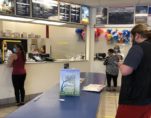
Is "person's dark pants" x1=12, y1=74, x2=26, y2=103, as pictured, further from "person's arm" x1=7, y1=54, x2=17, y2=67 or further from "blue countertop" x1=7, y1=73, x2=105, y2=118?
"blue countertop" x1=7, y1=73, x2=105, y2=118

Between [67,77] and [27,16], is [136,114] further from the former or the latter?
[27,16]

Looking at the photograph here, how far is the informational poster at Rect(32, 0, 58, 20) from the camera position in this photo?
6645 mm

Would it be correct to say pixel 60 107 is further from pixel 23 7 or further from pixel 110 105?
pixel 23 7

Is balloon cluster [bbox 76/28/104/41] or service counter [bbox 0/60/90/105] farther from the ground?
balloon cluster [bbox 76/28/104/41]

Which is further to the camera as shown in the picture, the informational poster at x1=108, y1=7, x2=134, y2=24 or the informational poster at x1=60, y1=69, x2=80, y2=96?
the informational poster at x1=108, y1=7, x2=134, y2=24

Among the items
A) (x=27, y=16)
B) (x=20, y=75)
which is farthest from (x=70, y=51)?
(x=20, y=75)

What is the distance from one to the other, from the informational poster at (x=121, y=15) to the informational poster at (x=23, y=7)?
2904 millimetres

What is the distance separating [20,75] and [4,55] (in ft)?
3.90

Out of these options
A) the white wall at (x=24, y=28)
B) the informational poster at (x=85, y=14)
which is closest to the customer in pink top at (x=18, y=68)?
the white wall at (x=24, y=28)

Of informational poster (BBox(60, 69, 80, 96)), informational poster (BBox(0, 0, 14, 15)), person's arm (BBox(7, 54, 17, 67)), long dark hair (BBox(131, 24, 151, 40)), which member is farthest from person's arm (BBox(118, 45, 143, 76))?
informational poster (BBox(0, 0, 14, 15))

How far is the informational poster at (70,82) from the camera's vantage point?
2.59 m

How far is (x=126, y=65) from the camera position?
2338 millimetres

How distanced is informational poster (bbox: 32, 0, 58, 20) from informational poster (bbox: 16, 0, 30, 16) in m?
0.19

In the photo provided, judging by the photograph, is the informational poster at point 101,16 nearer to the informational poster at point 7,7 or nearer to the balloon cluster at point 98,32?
the balloon cluster at point 98,32
